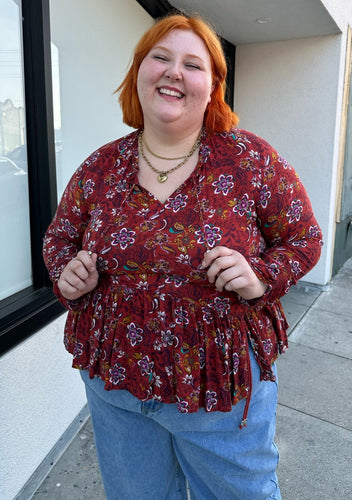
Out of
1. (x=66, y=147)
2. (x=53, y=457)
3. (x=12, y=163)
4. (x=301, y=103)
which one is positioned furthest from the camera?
(x=301, y=103)

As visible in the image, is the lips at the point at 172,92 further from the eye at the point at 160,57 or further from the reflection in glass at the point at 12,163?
the reflection in glass at the point at 12,163

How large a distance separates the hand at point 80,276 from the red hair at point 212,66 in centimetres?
54

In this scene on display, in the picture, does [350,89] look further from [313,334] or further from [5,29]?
[5,29]

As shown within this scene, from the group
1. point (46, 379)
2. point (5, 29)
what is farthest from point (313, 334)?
point (5, 29)

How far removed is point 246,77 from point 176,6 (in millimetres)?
1545

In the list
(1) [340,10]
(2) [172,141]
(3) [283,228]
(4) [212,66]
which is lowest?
(3) [283,228]

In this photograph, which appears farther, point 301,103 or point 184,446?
point 301,103

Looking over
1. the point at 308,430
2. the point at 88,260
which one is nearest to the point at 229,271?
the point at 88,260

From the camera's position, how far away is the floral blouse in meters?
1.17

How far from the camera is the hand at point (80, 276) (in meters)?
1.20

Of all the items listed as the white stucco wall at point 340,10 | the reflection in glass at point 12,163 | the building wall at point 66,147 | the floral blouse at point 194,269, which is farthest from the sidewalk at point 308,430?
the white stucco wall at point 340,10

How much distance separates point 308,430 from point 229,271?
6.55ft

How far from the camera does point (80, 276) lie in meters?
1.21

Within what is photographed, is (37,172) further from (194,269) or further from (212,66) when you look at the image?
(194,269)
